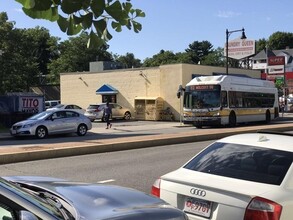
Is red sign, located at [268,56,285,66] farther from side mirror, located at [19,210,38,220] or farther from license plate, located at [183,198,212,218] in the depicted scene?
side mirror, located at [19,210,38,220]

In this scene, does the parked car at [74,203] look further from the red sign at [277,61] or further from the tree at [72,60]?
the tree at [72,60]

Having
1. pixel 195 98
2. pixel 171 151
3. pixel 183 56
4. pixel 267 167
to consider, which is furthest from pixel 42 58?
pixel 267 167

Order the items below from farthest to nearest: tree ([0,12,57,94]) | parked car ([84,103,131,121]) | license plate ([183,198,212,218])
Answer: tree ([0,12,57,94])
parked car ([84,103,131,121])
license plate ([183,198,212,218])

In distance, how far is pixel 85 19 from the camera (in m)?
3.39

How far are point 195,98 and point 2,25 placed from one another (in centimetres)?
2746

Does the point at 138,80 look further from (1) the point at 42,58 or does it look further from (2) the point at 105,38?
(1) the point at 42,58

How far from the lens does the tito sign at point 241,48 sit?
5775cm

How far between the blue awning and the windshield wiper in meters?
40.1

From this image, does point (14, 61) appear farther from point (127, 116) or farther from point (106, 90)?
point (127, 116)

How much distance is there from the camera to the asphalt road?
1031cm

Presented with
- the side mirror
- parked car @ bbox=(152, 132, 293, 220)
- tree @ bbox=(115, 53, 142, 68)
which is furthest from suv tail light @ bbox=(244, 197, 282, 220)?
tree @ bbox=(115, 53, 142, 68)

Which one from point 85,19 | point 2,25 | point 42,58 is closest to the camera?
point 85,19

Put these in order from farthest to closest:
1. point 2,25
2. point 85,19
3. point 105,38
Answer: point 2,25
point 105,38
point 85,19

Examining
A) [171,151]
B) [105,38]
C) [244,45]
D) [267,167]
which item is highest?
[244,45]
